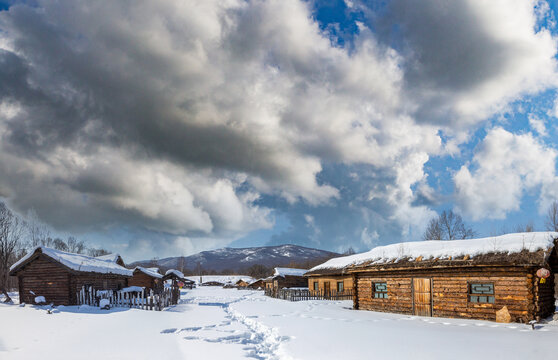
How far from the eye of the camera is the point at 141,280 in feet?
174

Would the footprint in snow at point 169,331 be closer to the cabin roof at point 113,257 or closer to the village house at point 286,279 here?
the cabin roof at point 113,257

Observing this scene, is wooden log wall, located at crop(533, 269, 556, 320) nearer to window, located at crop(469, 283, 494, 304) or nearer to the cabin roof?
window, located at crop(469, 283, 494, 304)

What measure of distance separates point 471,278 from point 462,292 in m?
0.94

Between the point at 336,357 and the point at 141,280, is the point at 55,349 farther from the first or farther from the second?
the point at 141,280

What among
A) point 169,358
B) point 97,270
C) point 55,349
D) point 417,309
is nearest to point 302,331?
point 169,358

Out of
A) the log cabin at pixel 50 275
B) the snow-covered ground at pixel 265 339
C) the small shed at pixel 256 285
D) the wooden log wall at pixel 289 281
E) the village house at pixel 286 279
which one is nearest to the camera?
the snow-covered ground at pixel 265 339

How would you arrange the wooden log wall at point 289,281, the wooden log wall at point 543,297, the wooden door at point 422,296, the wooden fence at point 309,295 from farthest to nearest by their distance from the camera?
the wooden log wall at point 289,281 → the wooden fence at point 309,295 → the wooden door at point 422,296 → the wooden log wall at point 543,297

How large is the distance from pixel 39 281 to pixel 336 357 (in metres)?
25.3

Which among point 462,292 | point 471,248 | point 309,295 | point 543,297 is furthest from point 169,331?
point 309,295

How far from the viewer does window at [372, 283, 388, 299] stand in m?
24.9

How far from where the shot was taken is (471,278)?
1994 centimetres

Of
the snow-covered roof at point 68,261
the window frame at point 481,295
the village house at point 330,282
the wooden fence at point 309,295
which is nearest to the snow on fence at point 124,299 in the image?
the snow-covered roof at point 68,261

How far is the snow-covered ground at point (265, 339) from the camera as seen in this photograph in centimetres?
1071

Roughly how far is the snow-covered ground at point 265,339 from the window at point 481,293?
61.0 inches
